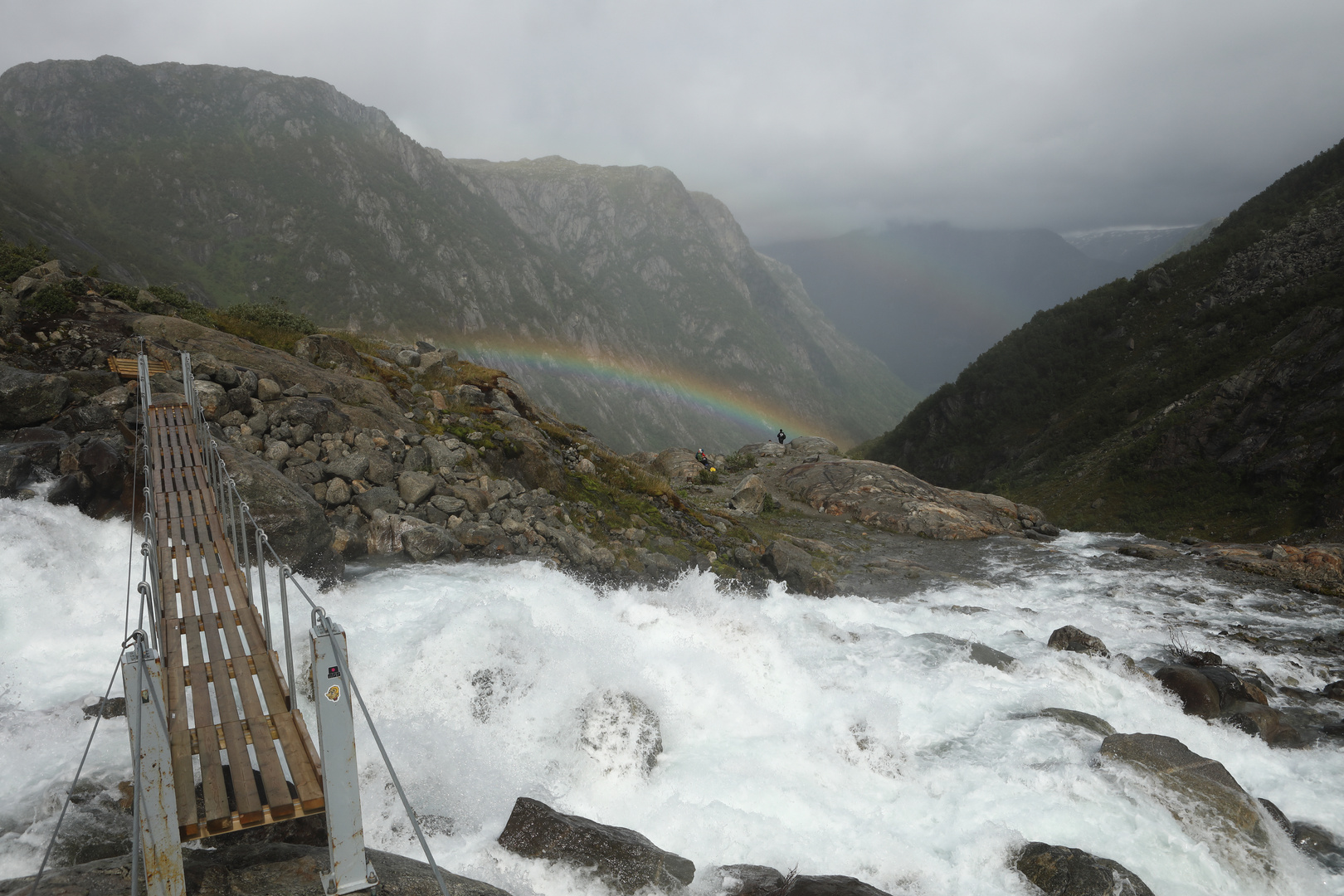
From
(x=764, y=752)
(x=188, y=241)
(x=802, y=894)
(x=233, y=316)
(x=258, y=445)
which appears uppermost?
(x=188, y=241)

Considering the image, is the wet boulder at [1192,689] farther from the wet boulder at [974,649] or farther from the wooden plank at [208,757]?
the wooden plank at [208,757]

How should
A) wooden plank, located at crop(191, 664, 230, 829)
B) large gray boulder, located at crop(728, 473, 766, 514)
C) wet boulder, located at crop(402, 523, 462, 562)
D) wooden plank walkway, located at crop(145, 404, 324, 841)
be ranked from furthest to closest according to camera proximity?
large gray boulder, located at crop(728, 473, 766, 514)
wet boulder, located at crop(402, 523, 462, 562)
wooden plank walkway, located at crop(145, 404, 324, 841)
wooden plank, located at crop(191, 664, 230, 829)

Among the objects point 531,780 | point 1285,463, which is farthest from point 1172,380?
point 531,780

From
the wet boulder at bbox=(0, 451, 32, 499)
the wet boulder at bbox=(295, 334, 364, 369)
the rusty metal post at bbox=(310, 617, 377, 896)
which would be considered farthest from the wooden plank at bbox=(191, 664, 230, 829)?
the wet boulder at bbox=(295, 334, 364, 369)

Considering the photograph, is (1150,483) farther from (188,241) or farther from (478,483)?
(188,241)

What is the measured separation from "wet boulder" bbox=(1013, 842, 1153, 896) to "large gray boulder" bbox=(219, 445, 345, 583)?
A: 12227 mm

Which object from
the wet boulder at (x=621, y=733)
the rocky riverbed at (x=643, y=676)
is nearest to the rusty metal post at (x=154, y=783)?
the rocky riverbed at (x=643, y=676)

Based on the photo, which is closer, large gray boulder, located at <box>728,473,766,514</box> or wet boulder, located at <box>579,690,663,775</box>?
wet boulder, located at <box>579,690,663,775</box>

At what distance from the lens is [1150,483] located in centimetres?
4347

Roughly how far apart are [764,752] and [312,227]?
20796cm

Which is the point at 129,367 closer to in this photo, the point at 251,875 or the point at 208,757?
the point at 208,757

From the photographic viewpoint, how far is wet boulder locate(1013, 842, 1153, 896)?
734 cm

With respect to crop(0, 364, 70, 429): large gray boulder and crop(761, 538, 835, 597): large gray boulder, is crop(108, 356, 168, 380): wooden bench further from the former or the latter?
crop(761, 538, 835, 597): large gray boulder

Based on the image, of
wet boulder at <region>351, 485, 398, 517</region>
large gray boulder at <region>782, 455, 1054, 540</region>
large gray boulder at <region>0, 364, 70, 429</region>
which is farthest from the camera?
large gray boulder at <region>782, 455, 1054, 540</region>
